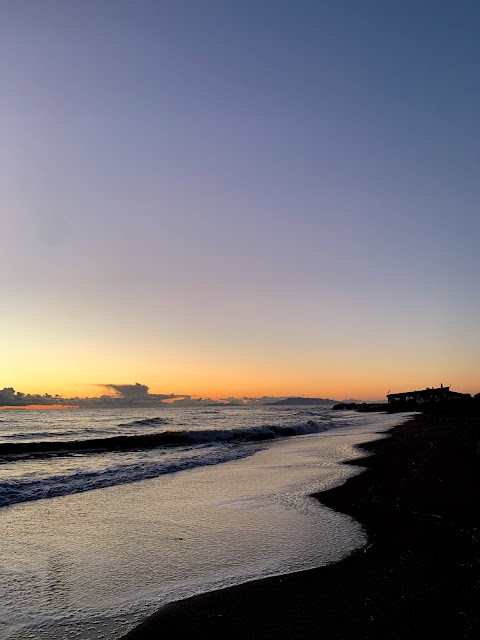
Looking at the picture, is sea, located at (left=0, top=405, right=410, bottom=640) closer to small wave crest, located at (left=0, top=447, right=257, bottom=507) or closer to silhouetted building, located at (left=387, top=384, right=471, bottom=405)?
small wave crest, located at (left=0, top=447, right=257, bottom=507)

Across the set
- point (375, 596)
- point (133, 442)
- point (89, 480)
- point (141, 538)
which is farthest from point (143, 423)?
point (375, 596)

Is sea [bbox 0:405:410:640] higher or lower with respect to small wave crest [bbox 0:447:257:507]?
higher

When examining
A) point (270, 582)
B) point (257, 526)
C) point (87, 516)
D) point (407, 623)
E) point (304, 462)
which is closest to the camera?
point (407, 623)

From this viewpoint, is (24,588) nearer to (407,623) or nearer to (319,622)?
(319,622)

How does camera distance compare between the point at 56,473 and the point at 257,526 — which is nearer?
the point at 257,526

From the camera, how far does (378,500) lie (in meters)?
9.47

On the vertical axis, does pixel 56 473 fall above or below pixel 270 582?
below

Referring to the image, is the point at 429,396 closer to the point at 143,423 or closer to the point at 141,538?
the point at 143,423

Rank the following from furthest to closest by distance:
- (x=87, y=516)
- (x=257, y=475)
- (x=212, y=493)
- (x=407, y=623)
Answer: (x=257, y=475)
(x=212, y=493)
(x=87, y=516)
(x=407, y=623)

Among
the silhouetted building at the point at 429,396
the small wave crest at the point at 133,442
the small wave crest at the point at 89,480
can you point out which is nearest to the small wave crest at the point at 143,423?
the small wave crest at the point at 133,442

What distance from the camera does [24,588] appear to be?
5.39 m

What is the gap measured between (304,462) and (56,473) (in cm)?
908

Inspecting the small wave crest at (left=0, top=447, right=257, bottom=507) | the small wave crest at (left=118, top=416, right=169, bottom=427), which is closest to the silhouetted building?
the small wave crest at (left=118, top=416, right=169, bottom=427)

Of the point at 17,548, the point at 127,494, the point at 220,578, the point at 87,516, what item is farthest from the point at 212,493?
the point at 220,578
